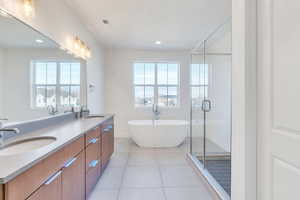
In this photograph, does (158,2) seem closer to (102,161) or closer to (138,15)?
(138,15)

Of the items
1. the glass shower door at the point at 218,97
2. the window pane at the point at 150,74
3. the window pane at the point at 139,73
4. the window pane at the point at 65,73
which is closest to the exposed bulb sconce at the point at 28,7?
the window pane at the point at 65,73

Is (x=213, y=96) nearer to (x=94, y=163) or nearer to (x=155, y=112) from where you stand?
(x=155, y=112)

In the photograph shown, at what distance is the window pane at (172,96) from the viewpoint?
5555mm

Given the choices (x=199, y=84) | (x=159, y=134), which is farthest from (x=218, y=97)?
(x=159, y=134)

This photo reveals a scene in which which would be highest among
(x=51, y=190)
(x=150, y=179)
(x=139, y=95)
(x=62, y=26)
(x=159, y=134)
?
(x=62, y=26)

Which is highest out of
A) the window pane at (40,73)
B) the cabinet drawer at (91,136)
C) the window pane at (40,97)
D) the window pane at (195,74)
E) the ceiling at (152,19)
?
the ceiling at (152,19)

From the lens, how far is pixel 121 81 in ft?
17.6

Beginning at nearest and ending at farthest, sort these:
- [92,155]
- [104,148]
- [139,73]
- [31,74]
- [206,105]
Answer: [31,74] → [92,155] → [104,148] → [206,105] → [139,73]

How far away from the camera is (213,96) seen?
163 inches

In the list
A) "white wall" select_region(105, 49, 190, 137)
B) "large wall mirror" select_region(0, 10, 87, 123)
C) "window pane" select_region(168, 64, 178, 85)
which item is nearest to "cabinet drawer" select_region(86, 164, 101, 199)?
"large wall mirror" select_region(0, 10, 87, 123)

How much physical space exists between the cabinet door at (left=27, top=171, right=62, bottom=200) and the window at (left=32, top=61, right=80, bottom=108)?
121 cm

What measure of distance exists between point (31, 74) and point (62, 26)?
101 cm

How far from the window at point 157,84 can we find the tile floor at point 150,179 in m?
1.98

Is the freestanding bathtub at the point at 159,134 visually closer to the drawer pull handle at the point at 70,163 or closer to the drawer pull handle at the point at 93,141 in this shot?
the drawer pull handle at the point at 93,141
